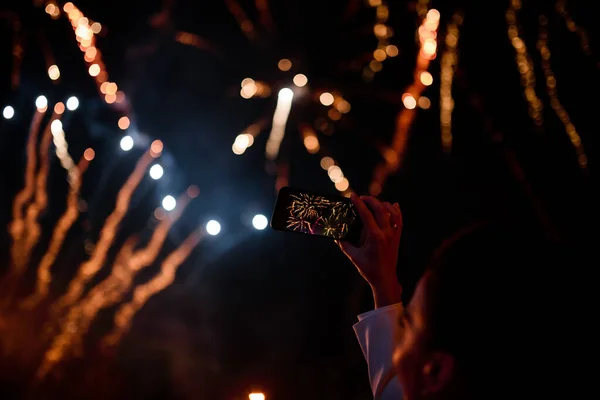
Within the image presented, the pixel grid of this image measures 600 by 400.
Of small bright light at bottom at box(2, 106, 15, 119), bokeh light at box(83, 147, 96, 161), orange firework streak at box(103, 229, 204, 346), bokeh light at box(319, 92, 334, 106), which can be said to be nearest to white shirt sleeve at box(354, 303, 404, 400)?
bokeh light at box(319, 92, 334, 106)

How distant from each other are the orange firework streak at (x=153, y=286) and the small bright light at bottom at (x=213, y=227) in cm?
8

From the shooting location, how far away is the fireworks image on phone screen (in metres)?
1.27

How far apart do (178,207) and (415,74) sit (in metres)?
2.68

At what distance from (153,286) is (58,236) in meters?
1.19

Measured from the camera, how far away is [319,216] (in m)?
1.28

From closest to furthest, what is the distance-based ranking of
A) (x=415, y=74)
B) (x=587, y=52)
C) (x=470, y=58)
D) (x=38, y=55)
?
(x=587, y=52) < (x=470, y=58) < (x=415, y=74) < (x=38, y=55)

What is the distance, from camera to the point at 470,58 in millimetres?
4438

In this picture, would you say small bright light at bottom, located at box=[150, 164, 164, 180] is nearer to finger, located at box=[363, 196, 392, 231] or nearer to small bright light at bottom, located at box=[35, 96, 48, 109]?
small bright light at bottom, located at box=[35, 96, 48, 109]

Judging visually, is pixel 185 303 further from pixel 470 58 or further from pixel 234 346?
pixel 470 58

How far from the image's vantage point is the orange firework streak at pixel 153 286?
17.0 feet

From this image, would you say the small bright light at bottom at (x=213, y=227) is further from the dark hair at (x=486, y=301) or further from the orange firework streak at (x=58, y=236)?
the dark hair at (x=486, y=301)

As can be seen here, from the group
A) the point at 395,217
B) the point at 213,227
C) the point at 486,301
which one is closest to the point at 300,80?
the point at 213,227

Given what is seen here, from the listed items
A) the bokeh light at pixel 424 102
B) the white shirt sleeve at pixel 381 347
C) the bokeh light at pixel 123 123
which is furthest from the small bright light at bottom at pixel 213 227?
the white shirt sleeve at pixel 381 347

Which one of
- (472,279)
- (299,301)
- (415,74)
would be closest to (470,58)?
(415,74)
